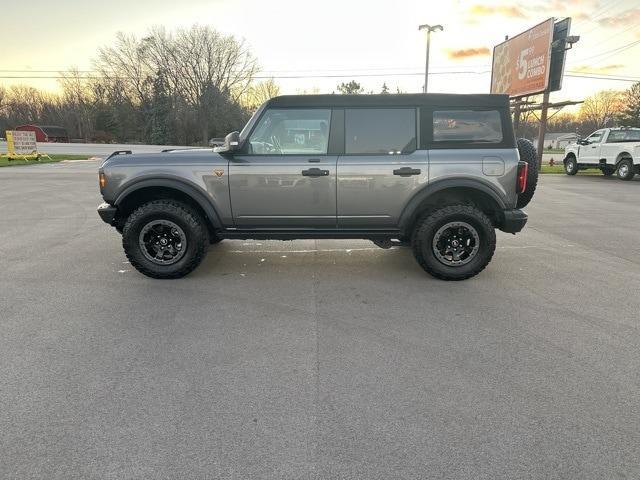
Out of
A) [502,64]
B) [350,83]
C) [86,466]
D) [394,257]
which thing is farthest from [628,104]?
[86,466]

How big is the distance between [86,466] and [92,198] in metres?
10.1

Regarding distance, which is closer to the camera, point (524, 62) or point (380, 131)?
point (380, 131)

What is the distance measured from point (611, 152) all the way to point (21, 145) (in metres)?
28.8

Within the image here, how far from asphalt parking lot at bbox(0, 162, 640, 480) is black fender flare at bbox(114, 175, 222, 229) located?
847mm

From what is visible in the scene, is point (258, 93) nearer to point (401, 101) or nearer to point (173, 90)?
point (173, 90)

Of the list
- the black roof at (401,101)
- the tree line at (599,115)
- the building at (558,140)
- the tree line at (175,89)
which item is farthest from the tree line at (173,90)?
the black roof at (401,101)

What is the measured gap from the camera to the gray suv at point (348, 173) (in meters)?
4.46

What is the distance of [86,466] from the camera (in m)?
2.00

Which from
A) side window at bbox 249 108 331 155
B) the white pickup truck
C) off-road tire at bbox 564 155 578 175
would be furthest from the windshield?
side window at bbox 249 108 331 155

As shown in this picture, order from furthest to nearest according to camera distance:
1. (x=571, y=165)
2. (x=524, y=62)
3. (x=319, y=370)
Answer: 1. (x=524, y=62)
2. (x=571, y=165)
3. (x=319, y=370)

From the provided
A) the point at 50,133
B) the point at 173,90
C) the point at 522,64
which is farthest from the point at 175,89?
the point at 522,64

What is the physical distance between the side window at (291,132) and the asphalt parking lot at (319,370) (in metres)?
1.44

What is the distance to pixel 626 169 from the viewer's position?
53.0ft

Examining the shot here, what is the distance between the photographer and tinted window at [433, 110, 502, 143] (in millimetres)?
4512
